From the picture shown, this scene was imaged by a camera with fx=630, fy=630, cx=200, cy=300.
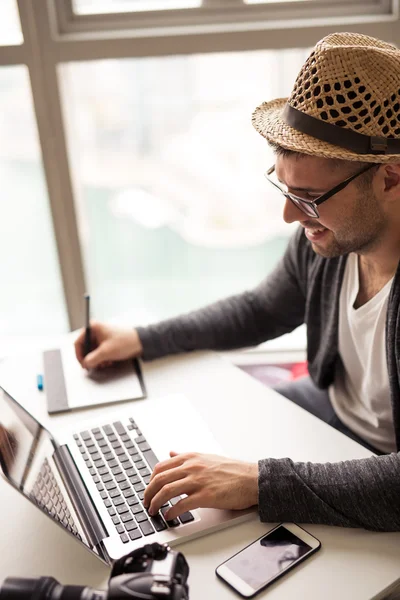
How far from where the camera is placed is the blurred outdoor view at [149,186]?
6.75ft

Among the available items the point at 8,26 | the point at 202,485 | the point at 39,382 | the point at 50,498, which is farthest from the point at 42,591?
the point at 8,26

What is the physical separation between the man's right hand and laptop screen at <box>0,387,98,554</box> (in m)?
0.35

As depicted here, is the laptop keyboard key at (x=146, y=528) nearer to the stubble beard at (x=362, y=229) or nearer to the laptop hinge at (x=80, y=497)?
the laptop hinge at (x=80, y=497)

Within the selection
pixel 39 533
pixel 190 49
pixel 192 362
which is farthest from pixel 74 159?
pixel 39 533

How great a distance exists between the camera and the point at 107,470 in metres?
1.07

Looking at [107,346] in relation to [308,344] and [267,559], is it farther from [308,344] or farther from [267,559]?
[267,559]

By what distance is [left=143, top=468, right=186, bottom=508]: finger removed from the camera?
3.17 feet

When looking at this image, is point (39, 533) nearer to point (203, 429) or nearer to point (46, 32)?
point (203, 429)

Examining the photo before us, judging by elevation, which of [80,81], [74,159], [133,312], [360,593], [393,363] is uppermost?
[80,81]

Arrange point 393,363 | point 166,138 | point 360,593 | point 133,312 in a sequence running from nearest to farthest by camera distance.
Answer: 1. point 360,593
2. point 393,363
3. point 166,138
4. point 133,312

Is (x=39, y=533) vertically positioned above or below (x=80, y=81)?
below

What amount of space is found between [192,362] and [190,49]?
0.94m

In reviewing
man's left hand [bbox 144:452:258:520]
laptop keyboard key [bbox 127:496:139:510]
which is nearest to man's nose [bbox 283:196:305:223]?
man's left hand [bbox 144:452:258:520]

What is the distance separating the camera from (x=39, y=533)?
950 mm
